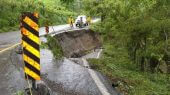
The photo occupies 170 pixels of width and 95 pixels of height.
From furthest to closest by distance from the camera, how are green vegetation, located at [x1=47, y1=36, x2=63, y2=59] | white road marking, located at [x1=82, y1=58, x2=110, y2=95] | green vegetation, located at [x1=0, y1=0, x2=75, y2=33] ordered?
green vegetation, located at [x1=0, y1=0, x2=75, y2=33]
green vegetation, located at [x1=47, y1=36, x2=63, y2=59]
white road marking, located at [x1=82, y1=58, x2=110, y2=95]

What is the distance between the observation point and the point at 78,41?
118 ft

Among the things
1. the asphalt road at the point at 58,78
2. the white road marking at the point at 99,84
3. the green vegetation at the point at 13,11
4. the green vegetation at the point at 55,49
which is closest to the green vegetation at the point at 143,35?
the white road marking at the point at 99,84

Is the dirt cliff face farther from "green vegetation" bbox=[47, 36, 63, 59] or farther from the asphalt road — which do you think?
the asphalt road

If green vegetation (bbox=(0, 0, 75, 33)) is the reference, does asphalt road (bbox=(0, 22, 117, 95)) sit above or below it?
above

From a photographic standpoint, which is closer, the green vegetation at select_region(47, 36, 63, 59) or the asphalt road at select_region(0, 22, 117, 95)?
the asphalt road at select_region(0, 22, 117, 95)

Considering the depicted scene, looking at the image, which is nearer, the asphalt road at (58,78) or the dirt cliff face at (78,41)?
the asphalt road at (58,78)

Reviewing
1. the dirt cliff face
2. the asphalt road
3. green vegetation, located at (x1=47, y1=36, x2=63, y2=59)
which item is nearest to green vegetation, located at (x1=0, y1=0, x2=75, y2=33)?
the dirt cliff face

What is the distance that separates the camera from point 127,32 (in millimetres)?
20719

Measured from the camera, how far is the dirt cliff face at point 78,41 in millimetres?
30212

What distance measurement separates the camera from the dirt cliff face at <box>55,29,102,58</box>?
1189 inches

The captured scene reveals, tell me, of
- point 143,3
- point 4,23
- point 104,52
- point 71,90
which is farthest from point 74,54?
point 71,90

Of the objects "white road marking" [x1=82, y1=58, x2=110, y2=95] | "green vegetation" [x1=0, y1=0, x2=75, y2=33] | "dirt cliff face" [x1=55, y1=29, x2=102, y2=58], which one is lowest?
"dirt cliff face" [x1=55, y1=29, x2=102, y2=58]

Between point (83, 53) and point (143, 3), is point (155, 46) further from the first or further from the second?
point (83, 53)

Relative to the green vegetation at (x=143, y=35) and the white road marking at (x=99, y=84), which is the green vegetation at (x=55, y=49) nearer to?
the green vegetation at (x=143, y=35)
